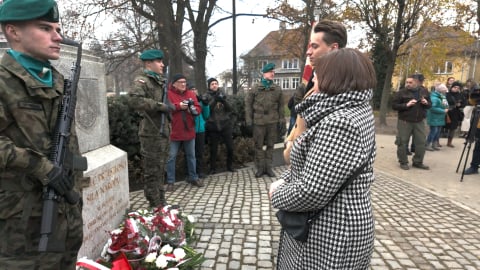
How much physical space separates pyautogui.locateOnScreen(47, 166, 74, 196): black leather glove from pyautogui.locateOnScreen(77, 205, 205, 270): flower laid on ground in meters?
1.25

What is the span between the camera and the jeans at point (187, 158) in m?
5.53

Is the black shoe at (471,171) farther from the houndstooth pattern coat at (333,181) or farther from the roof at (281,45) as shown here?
the roof at (281,45)

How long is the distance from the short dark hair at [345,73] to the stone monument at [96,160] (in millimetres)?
2245

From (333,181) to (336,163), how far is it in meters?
0.08

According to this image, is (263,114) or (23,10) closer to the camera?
(23,10)

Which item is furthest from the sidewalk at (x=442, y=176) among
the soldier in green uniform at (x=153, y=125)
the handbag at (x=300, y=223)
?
the soldier in green uniform at (x=153, y=125)

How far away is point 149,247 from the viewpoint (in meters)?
2.96

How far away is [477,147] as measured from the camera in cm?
668

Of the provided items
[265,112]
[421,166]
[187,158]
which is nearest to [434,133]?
[421,166]

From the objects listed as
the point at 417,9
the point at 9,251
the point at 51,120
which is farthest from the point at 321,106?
the point at 417,9

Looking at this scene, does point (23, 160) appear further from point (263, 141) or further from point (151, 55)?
point (263, 141)

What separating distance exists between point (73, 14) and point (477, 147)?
39.8 ft

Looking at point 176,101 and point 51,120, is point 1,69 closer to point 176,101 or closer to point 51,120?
point 51,120

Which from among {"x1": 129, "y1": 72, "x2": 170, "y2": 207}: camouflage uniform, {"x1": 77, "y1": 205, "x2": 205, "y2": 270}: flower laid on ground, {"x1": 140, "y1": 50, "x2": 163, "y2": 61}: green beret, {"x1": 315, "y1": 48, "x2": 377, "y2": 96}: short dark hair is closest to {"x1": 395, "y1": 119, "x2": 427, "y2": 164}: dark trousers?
{"x1": 129, "y1": 72, "x2": 170, "y2": 207}: camouflage uniform
